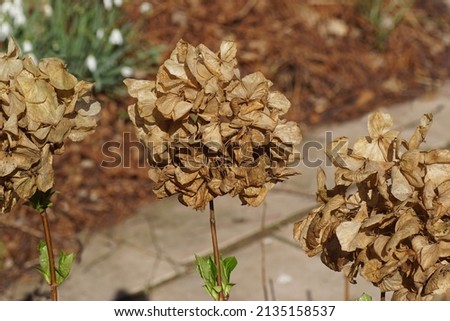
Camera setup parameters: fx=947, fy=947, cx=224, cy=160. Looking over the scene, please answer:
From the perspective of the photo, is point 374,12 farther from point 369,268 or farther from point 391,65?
point 369,268

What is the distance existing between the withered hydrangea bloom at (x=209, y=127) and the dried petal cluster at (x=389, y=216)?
0.46 feet

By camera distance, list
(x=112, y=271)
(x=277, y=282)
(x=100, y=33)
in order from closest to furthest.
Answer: (x=277, y=282)
(x=112, y=271)
(x=100, y=33)

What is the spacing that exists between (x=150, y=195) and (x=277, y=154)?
2.35m

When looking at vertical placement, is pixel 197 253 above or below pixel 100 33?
below

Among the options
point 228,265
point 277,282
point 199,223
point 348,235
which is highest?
point 348,235

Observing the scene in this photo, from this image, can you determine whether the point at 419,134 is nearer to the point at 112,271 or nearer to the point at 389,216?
the point at 389,216

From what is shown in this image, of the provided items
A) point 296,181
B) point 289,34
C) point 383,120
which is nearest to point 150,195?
point 296,181

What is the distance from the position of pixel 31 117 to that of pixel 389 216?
2.38 ft

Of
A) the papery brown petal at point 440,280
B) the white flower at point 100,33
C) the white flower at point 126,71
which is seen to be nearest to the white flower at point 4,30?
the white flower at point 100,33

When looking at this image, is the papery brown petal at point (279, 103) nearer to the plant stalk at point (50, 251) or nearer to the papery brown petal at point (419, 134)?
the papery brown petal at point (419, 134)

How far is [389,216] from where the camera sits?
1762 mm

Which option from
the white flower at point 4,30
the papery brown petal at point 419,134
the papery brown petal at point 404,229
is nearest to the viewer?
the papery brown petal at point 404,229

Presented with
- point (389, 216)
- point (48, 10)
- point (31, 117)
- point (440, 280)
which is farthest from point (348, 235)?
point (48, 10)

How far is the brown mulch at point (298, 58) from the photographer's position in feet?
14.5
